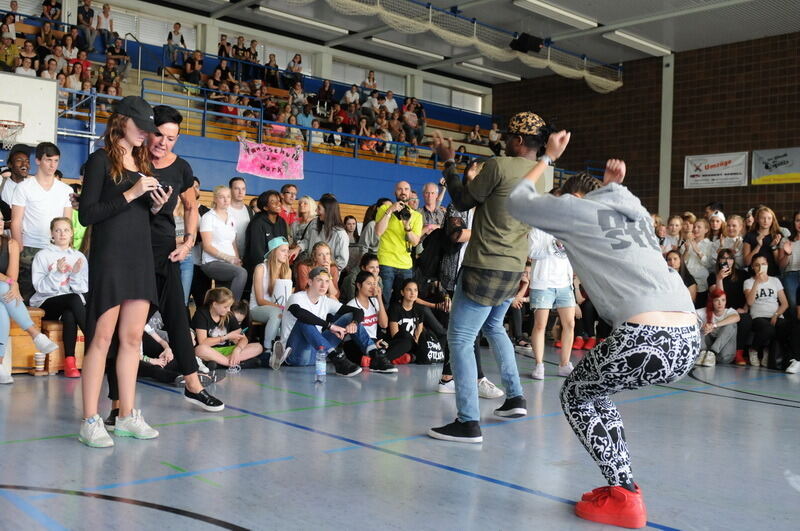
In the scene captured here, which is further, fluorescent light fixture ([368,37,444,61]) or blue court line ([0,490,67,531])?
fluorescent light fixture ([368,37,444,61])

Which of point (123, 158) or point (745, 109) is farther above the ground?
point (745, 109)

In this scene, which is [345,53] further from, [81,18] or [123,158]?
[123,158]

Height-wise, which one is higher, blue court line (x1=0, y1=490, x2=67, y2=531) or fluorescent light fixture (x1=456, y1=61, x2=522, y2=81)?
fluorescent light fixture (x1=456, y1=61, x2=522, y2=81)

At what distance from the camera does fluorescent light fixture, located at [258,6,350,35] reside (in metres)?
17.0

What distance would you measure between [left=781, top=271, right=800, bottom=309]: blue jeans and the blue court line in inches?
315

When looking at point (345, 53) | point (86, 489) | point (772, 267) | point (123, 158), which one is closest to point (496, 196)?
point (123, 158)

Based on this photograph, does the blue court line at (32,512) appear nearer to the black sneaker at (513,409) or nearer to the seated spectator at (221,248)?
the black sneaker at (513,409)

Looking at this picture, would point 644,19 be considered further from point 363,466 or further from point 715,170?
point 363,466

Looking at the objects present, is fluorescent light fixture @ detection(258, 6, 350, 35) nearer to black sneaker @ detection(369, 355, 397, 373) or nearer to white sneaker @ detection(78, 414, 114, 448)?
black sneaker @ detection(369, 355, 397, 373)

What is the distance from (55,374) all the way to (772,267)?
25.0 feet

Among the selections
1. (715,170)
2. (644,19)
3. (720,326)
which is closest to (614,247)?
(720,326)

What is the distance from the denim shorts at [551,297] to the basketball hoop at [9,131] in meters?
7.17

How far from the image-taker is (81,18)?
14.5 m

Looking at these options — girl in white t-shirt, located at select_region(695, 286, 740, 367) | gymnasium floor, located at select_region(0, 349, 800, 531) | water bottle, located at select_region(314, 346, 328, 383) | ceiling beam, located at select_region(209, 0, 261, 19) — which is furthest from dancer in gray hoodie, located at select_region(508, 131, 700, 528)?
ceiling beam, located at select_region(209, 0, 261, 19)
